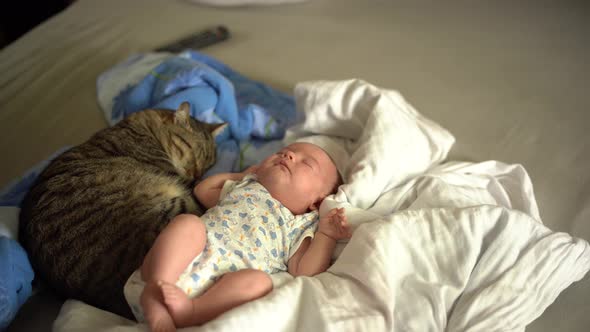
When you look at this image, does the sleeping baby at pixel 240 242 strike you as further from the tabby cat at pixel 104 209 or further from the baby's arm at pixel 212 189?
the tabby cat at pixel 104 209

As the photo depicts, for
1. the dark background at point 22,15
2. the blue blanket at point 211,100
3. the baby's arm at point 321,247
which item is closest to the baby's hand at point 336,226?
the baby's arm at point 321,247

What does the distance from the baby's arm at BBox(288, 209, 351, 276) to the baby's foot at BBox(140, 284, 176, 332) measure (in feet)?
1.04

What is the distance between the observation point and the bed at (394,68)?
1.28m

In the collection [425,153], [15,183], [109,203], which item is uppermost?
[425,153]

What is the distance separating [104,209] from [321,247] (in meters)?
0.56

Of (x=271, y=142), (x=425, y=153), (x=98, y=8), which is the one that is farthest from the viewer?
(x=98, y=8)

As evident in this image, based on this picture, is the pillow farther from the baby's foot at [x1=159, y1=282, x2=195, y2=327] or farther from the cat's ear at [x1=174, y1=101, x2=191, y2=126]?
the baby's foot at [x1=159, y1=282, x2=195, y2=327]

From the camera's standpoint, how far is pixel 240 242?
0.97 m

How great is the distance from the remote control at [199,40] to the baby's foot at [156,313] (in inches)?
56.5

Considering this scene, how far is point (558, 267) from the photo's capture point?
0.91 meters

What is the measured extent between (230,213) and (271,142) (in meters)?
0.57

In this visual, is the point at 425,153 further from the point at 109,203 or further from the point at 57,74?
the point at 57,74

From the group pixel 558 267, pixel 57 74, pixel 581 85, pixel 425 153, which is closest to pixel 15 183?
pixel 57 74

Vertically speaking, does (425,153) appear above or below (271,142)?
above
